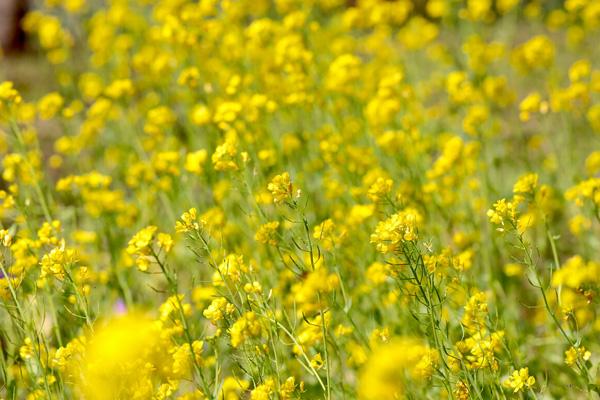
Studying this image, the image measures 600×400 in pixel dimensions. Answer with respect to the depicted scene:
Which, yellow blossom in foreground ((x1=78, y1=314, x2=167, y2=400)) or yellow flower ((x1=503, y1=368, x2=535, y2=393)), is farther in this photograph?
yellow flower ((x1=503, y1=368, x2=535, y2=393))

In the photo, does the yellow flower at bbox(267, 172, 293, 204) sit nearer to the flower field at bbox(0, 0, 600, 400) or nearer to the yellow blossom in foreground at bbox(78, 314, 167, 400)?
the flower field at bbox(0, 0, 600, 400)

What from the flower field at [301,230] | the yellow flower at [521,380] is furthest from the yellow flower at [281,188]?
the yellow flower at [521,380]

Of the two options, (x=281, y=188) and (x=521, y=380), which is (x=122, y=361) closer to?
(x=281, y=188)

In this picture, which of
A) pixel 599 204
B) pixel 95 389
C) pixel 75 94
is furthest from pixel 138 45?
pixel 95 389

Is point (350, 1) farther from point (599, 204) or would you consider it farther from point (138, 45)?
point (599, 204)

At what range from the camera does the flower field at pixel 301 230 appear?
6.98ft

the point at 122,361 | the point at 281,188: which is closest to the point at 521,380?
the point at 281,188

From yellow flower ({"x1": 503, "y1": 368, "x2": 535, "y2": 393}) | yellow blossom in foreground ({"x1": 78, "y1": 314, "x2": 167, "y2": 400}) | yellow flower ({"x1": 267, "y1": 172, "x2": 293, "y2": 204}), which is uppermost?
yellow flower ({"x1": 267, "y1": 172, "x2": 293, "y2": 204})

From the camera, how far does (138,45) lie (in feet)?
18.7

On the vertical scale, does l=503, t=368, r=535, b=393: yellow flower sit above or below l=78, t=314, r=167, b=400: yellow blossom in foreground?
below

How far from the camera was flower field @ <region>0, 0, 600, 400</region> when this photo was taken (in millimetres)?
2129

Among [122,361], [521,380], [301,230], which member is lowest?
[521,380]

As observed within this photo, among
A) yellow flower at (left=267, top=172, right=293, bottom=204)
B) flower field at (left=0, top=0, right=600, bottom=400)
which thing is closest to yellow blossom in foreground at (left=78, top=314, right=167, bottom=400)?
flower field at (left=0, top=0, right=600, bottom=400)

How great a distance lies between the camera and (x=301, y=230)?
8.38 ft
